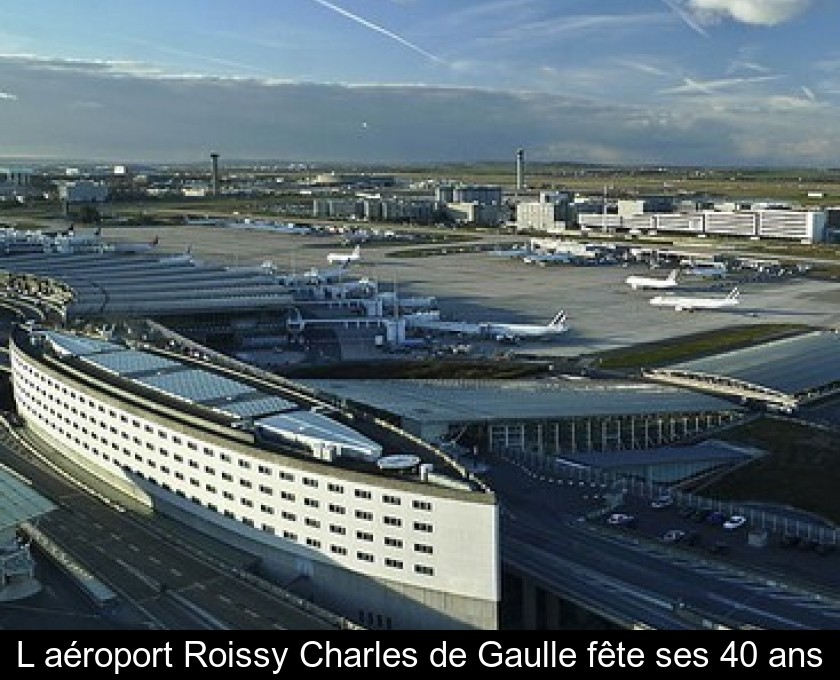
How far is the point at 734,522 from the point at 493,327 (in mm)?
31437

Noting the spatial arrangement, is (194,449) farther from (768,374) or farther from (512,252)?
(512,252)

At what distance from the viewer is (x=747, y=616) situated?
22.5 metres

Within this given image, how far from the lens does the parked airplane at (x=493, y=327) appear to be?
58.1 metres

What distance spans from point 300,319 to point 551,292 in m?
22.9

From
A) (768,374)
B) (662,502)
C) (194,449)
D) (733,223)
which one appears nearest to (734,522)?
(662,502)

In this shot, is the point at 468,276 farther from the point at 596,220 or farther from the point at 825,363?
the point at 596,220

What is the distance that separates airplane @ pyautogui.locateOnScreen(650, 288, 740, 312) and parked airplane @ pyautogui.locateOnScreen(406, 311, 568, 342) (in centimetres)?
890

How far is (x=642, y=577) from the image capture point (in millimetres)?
24625

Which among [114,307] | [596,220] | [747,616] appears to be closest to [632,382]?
[747,616]

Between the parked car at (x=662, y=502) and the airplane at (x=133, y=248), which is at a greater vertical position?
the airplane at (x=133, y=248)

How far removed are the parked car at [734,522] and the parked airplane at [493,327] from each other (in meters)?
29.2

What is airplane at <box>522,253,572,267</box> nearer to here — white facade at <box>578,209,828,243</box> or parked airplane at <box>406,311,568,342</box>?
parked airplane at <box>406,311,568,342</box>

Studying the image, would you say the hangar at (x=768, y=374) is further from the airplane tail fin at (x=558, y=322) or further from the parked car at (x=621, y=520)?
the parked car at (x=621, y=520)
